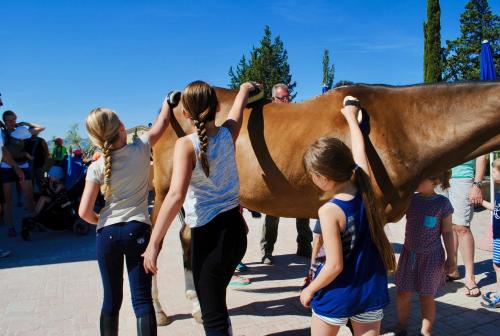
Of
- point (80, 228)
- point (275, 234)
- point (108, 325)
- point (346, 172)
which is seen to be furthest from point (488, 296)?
point (80, 228)

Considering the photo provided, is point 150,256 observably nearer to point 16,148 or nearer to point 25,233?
point 25,233

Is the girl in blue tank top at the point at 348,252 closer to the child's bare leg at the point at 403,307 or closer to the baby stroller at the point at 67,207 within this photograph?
the child's bare leg at the point at 403,307

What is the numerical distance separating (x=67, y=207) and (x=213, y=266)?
250 inches

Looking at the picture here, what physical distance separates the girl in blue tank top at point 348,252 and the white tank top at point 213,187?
0.54m

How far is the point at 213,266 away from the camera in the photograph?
6.98 ft

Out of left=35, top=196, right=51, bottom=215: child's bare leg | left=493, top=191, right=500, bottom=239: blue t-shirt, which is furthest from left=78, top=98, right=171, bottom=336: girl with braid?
left=35, top=196, right=51, bottom=215: child's bare leg

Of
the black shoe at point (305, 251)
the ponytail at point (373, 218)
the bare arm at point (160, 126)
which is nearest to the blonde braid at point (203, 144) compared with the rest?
the bare arm at point (160, 126)

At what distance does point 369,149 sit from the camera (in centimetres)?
282

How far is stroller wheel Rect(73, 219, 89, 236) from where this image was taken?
7406mm

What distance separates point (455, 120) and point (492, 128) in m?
0.26

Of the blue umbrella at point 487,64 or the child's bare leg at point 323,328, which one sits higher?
the blue umbrella at point 487,64

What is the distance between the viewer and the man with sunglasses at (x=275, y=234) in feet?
15.9

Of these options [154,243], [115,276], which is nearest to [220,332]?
[154,243]

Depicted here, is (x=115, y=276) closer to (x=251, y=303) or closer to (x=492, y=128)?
(x=251, y=303)
